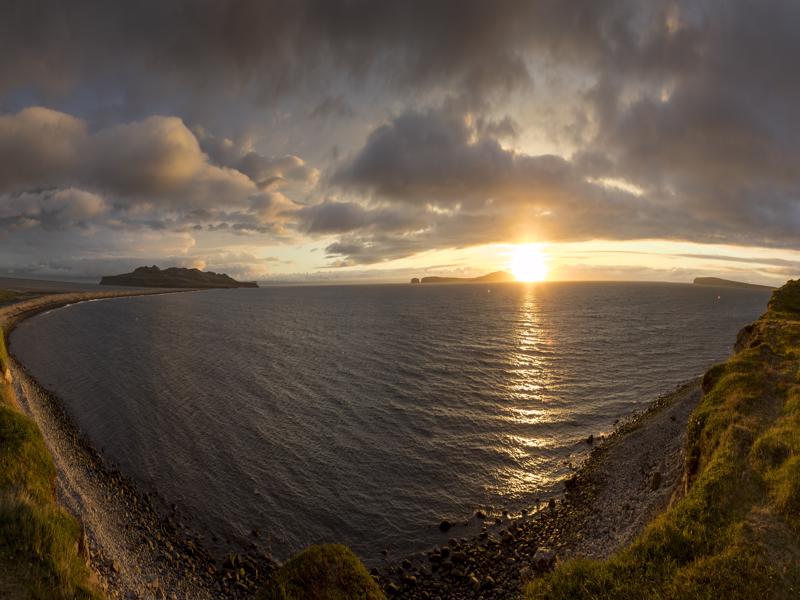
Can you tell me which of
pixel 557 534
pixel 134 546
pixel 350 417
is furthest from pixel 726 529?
pixel 350 417

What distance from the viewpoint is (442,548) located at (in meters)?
26.2

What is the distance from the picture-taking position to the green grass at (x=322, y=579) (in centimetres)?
1472

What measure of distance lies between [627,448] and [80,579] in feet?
140

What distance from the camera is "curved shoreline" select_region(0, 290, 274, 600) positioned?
2177cm

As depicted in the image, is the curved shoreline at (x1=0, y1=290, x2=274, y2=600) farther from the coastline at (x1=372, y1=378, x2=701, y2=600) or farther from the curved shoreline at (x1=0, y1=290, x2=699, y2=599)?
the coastline at (x1=372, y1=378, x2=701, y2=600)

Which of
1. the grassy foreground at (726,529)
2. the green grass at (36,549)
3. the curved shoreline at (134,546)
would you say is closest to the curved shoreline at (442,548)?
the curved shoreline at (134,546)

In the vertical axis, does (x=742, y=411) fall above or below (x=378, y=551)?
above

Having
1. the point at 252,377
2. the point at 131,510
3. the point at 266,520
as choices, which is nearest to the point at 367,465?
the point at 266,520

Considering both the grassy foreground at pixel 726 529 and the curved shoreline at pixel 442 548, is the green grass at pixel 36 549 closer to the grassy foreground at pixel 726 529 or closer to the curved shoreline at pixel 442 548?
the curved shoreline at pixel 442 548

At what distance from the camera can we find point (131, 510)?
1168 inches

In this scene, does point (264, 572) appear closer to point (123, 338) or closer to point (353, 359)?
point (353, 359)

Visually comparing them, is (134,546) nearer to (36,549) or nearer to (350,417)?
(36,549)

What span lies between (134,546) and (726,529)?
34686mm

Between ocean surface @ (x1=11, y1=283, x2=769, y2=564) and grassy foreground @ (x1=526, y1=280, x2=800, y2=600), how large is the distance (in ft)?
48.8
